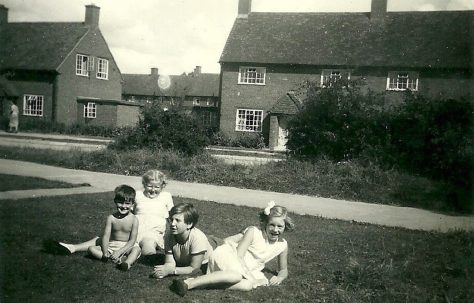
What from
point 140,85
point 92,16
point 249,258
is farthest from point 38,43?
point 249,258

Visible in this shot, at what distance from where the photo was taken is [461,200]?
11.4m

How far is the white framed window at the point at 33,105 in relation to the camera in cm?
3731

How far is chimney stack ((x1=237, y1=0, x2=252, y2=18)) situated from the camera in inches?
1395

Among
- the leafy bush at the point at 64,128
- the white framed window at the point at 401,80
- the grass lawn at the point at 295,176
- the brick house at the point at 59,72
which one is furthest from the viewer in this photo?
the brick house at the point at 59,72

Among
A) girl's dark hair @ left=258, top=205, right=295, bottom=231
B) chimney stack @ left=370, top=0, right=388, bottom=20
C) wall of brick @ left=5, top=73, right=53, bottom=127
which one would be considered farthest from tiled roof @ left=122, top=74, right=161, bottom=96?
girl's dark hair @ left=258, top=205, right=295, bottom=231

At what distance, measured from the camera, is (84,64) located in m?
39.1

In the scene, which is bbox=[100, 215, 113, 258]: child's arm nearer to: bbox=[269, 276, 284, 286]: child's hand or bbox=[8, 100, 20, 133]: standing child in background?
bbox=[269, 276, 284, 286]: child's hand

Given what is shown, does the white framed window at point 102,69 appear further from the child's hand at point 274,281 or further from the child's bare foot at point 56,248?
the child's hand at point 274,281

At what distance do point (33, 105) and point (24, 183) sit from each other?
1195 inches

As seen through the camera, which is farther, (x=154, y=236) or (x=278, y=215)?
(x=154, y=236)

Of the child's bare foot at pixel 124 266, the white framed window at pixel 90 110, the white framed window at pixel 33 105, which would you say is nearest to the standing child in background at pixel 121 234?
the child's bare foot at pixel 124 266

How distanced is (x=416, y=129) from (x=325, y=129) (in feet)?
9.45

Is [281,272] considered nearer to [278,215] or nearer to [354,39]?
[278,215]

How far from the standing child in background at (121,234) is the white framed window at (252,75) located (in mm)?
27783
